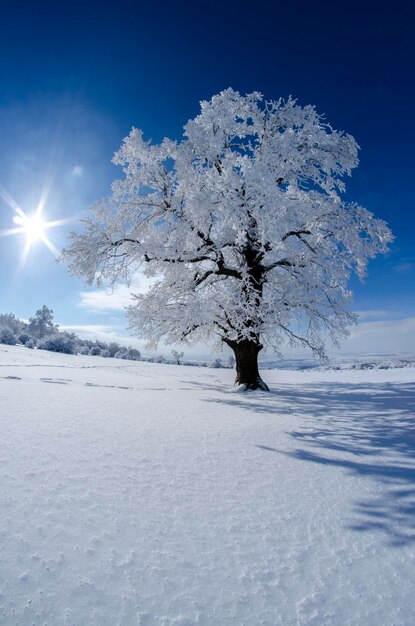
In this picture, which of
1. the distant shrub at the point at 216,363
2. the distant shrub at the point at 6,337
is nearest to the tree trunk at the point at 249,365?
the distant shrub at the point at 216,363

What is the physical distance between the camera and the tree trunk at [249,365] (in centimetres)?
966

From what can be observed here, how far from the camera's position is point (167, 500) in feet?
7.32

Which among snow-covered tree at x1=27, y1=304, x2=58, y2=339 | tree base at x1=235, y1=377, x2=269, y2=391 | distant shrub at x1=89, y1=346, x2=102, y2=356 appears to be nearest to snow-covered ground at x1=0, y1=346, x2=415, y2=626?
tree base at x1=235, y1=377, x2=269, y2=391

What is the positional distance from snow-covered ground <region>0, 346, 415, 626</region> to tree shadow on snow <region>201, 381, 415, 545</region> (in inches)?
0.8

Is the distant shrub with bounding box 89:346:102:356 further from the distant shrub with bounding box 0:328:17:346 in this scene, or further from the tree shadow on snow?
the tree shadow on snow

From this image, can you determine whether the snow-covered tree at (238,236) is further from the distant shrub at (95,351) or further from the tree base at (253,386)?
the distant shrub at (95,351)

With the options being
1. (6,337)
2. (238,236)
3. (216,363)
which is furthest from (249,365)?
(6,337)

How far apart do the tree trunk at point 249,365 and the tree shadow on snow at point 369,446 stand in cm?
233

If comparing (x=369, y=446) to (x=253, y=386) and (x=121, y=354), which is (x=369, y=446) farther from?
(x=121, y=354)

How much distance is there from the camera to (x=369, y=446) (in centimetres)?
378

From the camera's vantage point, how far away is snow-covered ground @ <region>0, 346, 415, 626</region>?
135cm

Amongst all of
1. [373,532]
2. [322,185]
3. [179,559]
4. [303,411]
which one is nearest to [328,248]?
[322,185]

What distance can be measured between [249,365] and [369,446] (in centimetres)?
611

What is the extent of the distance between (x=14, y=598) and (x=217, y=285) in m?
9.64
